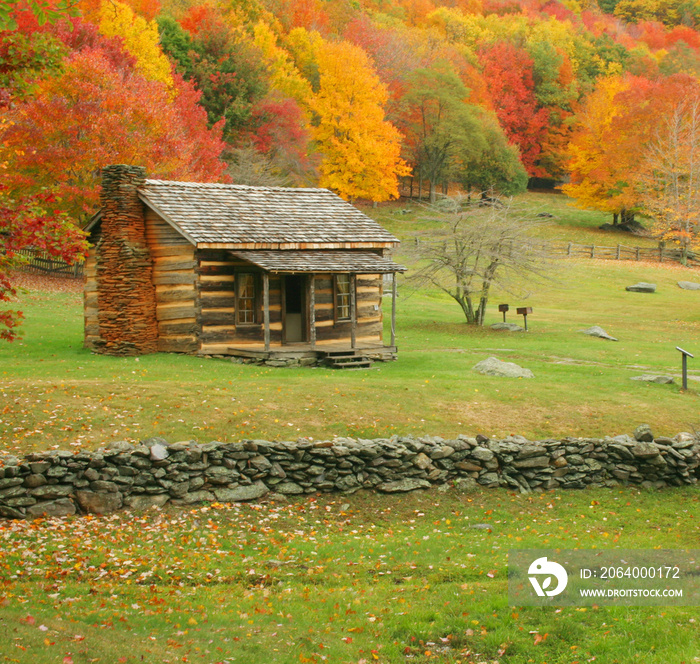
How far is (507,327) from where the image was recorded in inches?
1277

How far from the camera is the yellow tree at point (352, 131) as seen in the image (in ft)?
184

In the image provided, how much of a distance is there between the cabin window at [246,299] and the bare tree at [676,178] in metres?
32.0

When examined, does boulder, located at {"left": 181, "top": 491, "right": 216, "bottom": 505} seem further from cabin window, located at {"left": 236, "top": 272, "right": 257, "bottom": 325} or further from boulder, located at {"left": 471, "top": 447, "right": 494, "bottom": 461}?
cabin window, located at {"left": 236, "top": 272, "right": 257, "bottom": 325}

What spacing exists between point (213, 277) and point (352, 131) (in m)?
36.1

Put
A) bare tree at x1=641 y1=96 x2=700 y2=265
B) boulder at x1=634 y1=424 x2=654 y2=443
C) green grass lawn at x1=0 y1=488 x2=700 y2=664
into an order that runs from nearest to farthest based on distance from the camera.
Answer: green grass lawn at x1=0 y1=488 x2=700 y2=664 → boulder at x1=634 y1=424 x2=654 y2=443 → bare tree at x1=641 y1=96 x2=700 y2=265

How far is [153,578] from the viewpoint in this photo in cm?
947

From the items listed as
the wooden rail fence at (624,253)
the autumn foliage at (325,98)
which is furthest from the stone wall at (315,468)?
the wooden rail fence at (624,253)

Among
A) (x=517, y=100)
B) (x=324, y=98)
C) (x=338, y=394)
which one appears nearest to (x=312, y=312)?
(x=338, y=394)

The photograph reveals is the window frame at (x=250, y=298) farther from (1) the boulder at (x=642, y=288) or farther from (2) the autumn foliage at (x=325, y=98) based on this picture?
(1) the boulder at (x=642, y=288)

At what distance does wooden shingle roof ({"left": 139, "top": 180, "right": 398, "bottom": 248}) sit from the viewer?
2281 centimetres

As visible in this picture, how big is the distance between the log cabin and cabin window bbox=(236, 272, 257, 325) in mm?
33

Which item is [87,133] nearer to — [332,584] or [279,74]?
[332,584]

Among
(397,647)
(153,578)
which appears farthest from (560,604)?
(153,578)

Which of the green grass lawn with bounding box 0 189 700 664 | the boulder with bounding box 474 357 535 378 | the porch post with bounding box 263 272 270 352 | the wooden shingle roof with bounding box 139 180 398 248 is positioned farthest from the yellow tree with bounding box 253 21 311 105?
the boulder with bounding box 474 357 535 378
